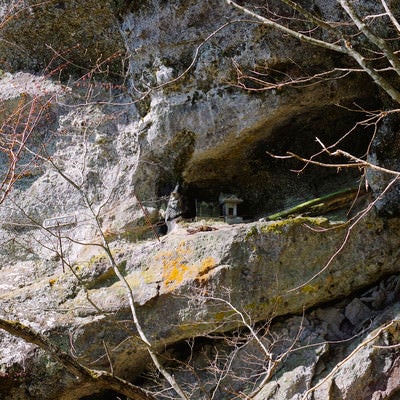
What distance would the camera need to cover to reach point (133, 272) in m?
6.65

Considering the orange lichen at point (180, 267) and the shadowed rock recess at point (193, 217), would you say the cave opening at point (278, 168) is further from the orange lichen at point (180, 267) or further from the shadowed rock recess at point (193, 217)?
the orange lichen at point (180, 267)

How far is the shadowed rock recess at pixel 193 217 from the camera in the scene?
6016 millimetres

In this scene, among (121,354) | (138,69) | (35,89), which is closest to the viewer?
(121,354)

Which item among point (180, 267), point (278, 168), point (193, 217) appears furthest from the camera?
point (278, 168)

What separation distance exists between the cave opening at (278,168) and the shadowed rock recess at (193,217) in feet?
0.07

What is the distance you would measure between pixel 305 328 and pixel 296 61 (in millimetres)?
3028

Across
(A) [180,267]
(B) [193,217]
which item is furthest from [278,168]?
(A) [180,267]

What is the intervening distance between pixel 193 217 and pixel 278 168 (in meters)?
1.33

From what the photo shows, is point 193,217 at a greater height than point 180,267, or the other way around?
point 180,267

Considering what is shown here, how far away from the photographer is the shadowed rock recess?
6.02 metres

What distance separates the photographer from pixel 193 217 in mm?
7605

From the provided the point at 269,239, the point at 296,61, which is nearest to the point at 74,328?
the point at 269,239

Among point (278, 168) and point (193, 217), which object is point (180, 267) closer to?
point (193, 217)

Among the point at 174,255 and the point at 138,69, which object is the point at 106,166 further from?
the point at 174,255
